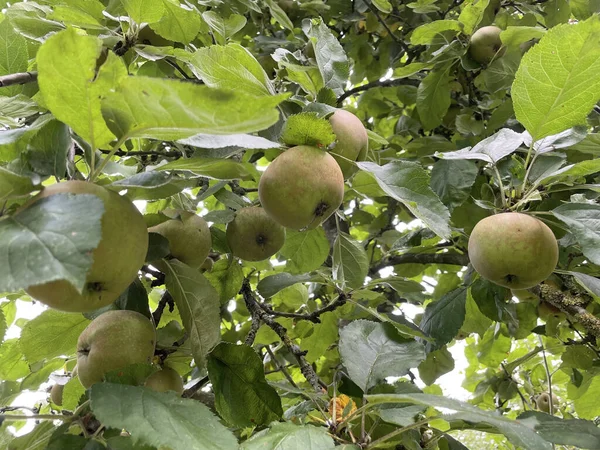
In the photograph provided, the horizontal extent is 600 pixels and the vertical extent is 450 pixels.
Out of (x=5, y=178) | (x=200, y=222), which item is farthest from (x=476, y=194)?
(x=5, y=178)

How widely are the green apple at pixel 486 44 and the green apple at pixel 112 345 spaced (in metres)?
1.76

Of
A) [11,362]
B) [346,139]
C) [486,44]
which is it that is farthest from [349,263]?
[11,362]

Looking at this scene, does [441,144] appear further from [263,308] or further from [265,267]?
[263,308]

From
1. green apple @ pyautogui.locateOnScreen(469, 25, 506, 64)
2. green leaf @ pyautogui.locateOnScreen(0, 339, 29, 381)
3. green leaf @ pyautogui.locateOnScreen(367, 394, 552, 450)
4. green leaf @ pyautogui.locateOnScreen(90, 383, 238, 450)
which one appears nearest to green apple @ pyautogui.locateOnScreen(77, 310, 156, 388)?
green leaf @ pyautogui.locateOnScreen(90, 383, 238, 450)

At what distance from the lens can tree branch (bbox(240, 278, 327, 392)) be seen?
131cm

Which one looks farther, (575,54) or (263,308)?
(263,308)

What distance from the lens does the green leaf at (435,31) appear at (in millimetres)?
2025

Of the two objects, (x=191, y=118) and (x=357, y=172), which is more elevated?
(x=191, y=118)

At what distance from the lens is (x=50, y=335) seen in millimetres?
1305

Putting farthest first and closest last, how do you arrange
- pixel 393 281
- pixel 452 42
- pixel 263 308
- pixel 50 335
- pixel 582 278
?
pixel 452 42, pixel 393 281, pixel 263 308, pixel 582 278, pixel 50 335

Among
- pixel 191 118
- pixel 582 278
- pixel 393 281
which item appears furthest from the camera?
pixel 393 281

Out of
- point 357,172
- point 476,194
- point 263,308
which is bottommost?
point 263,308

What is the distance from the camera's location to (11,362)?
→ 191cm

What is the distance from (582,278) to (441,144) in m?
0.93
